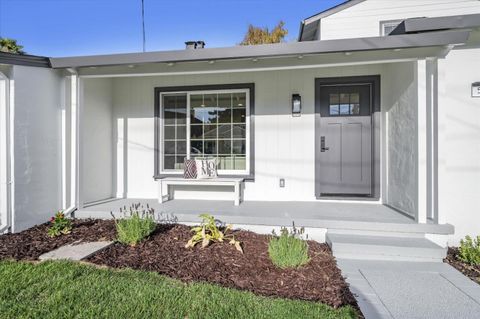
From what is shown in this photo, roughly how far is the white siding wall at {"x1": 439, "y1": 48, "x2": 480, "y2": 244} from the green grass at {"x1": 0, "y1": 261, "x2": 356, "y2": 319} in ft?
8.71

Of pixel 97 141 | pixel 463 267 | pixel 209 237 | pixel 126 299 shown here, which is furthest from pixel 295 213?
pixel 97 141

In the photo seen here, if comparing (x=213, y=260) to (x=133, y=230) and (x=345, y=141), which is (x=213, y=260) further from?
(x=345, y=141)

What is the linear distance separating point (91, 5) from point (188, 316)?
11928 mm

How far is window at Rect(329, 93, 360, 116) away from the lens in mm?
5633

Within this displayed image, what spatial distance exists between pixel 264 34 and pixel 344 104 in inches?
529

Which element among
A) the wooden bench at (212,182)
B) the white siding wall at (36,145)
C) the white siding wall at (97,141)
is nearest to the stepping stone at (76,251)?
the white siding wall at (36,145)

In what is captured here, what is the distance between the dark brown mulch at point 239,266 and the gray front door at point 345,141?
6.29 ft

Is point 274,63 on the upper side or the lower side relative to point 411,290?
upper

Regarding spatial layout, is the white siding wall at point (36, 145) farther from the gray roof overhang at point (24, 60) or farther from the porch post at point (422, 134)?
the porch post at point (422, 134)

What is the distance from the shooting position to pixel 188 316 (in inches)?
90.3

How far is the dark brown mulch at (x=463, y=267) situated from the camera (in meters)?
3.26

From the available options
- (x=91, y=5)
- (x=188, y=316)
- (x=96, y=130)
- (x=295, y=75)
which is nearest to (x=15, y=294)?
(x=188, y=316)

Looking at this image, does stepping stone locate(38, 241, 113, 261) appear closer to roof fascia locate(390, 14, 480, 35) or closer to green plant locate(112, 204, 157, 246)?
green plant locate(112, 204, 157, 246)

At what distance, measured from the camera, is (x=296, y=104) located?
5.62 meters
